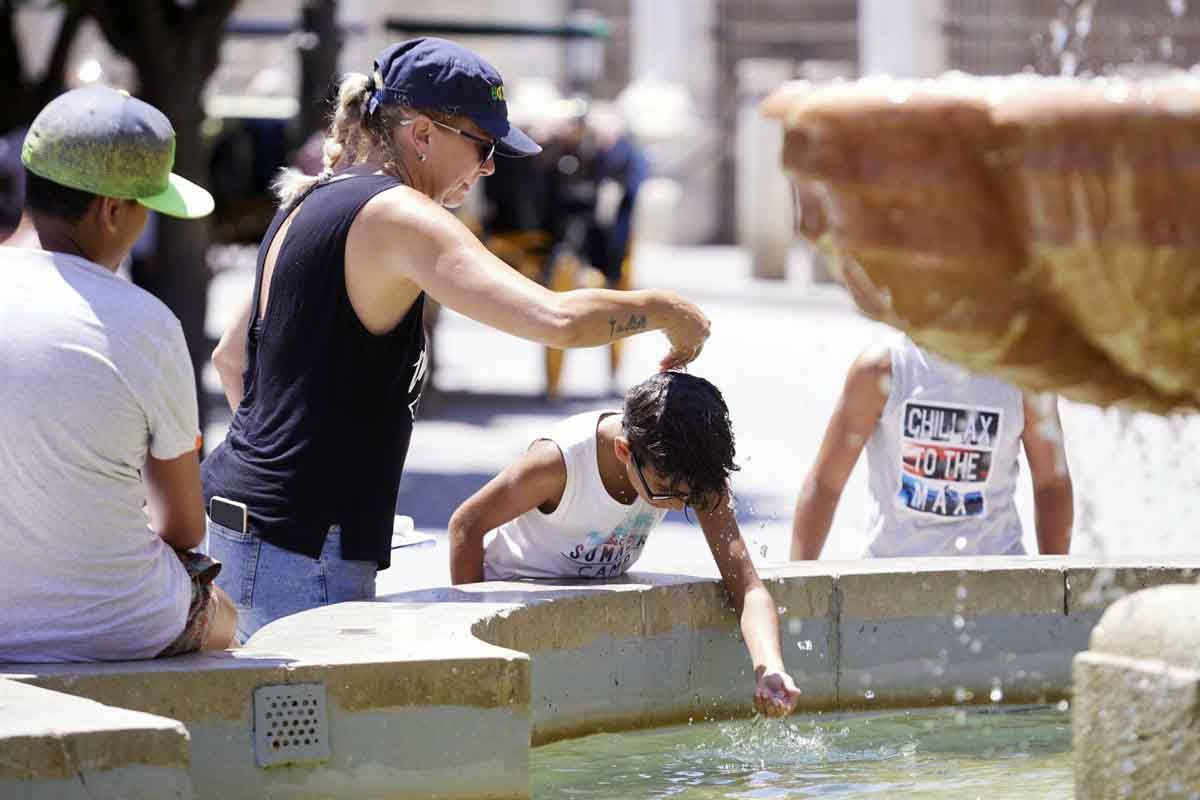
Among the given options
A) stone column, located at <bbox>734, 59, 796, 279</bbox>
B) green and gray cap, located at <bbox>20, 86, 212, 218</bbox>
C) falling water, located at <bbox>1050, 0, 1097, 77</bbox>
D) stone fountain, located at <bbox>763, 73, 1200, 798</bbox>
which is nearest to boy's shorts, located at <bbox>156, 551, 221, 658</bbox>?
green and gray cap, located at <bbox>20, 86, 212, 218</bbox>

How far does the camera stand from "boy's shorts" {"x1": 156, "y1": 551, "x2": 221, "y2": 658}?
4.39 m

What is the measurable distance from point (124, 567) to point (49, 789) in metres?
0.80

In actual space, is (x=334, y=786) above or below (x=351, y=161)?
below

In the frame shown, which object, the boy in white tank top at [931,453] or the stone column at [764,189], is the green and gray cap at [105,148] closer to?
the boy in white tank top at [931,453]

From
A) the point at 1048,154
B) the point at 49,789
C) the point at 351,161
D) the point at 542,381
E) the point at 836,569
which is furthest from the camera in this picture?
the point at 542,381

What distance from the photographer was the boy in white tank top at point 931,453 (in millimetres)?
5699

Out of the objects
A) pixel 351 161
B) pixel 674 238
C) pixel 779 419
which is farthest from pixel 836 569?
pixel 674 238

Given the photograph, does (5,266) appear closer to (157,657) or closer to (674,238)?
(157,657)

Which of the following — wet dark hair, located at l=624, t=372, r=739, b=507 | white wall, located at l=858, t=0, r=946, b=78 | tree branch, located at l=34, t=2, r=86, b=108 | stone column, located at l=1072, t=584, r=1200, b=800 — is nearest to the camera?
stone column, located at l=1072, t=584, r=1200, b=800

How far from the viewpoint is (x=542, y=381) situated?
17.0m

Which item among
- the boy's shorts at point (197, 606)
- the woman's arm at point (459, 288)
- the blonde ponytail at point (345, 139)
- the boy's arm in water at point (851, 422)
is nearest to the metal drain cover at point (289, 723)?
→ the boy's shorts at point (197, 606)

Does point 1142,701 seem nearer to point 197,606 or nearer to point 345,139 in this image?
point 197,606

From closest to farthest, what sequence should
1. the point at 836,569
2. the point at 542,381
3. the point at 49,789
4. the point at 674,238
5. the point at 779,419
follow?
the point at 49,789 → the point at 836,569 → the point at 779,419 → the point at 542,381 → the point at 674,238

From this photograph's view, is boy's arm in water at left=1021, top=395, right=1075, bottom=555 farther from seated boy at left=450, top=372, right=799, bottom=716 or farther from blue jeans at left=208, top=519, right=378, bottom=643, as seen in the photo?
blue jeans at left=208, top=519, right=378, bottom=643
